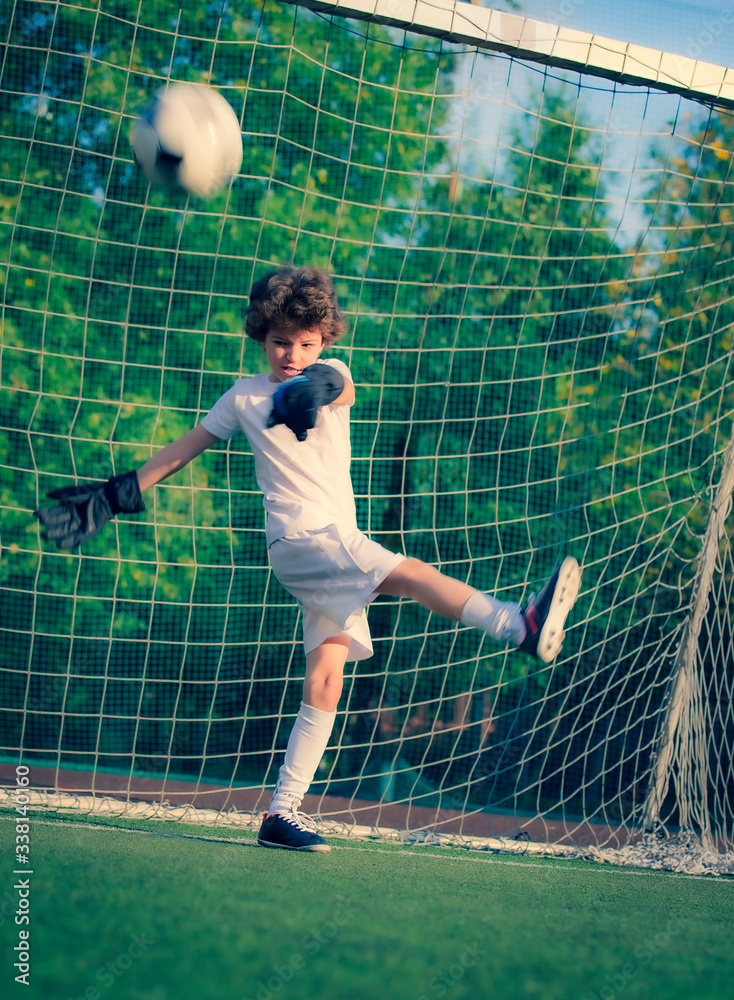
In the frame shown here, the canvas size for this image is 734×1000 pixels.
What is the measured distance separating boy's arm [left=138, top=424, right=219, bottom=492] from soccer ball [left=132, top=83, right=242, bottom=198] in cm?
78

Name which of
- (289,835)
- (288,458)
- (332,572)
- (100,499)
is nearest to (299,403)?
(288,458)

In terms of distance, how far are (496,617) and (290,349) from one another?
0.98 m

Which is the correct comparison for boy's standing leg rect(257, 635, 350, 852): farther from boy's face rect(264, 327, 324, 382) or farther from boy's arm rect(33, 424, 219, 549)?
boy's face rect(264, 327, 324, 382)

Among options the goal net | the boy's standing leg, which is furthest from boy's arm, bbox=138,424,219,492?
the goal net

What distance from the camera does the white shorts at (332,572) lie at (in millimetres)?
2547

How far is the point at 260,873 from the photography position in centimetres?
212

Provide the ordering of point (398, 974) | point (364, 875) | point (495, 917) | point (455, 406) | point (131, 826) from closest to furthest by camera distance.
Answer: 1. point (398, 974)
2. point (495, 917)
3. point (364, 875)
4. point (131, 826)
5. point (455, 406)

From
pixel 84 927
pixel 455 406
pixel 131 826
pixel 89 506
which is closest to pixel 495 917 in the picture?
pixel 84 927

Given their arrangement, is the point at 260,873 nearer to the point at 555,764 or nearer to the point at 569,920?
the point at 569,920

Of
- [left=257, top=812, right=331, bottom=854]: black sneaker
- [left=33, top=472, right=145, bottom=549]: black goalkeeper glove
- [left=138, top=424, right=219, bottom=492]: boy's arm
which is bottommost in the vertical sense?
[left=257, top=812, right=331, bottom=854]: black sneaker

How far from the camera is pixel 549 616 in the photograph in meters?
2.36

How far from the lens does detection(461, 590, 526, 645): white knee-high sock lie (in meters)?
2.39

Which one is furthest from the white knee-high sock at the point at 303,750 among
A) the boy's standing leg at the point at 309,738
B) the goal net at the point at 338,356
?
the goal net at the point at 338,356

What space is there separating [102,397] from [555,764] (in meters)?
4.60
